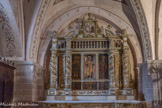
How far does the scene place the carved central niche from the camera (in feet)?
35.8

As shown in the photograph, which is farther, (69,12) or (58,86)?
(69,12)

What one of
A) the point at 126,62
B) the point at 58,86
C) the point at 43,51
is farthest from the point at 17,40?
the point at 126,62

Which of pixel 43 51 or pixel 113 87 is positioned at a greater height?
pixel 43 51

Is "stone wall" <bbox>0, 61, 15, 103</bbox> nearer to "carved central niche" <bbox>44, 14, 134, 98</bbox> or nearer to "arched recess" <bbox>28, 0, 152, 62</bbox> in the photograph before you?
"arched recess" <bbox>28, 0, 152, 62</bbox>

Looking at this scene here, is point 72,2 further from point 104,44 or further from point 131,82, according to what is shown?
point 131,82

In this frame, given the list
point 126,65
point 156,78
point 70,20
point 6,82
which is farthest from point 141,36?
point 6,82

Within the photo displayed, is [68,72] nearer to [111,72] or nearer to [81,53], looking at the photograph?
[81,53]

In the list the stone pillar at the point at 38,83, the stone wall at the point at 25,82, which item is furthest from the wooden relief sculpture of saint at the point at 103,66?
the stone wall at the point at 25,82

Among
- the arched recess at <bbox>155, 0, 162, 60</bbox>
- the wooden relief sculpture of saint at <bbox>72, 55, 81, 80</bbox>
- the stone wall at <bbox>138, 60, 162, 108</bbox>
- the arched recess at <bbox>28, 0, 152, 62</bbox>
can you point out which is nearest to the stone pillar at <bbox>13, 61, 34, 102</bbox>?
the arched recess at <bbox>28, 0, 152, 62</bbox>

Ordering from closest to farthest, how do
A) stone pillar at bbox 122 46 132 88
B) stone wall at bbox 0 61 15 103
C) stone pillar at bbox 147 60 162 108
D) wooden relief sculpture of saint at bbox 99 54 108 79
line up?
stone wall at bbox 0 61 15 103
stone pillar at bbox 147 60 162 108
stone pillar at bbox 122 46 132 88
wooden relief sculpture of saint at bbox 99 54 108 79

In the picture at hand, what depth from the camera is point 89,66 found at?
37.3ft

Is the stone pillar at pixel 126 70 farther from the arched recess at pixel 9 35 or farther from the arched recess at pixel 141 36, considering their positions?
the arched recess at pixel 9 35

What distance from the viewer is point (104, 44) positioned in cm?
1151

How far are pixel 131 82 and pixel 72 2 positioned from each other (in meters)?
4.36
